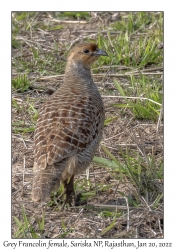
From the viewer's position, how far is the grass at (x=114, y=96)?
5.14 metres

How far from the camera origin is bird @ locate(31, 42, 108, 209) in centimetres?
474

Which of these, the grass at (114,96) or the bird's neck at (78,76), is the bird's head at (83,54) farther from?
the grass at (114,96)

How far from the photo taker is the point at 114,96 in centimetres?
674

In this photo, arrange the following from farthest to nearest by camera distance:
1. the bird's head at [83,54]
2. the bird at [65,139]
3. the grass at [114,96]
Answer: the bird's head at [83,54] < the grass at [114,96] < the bird at [65,139]

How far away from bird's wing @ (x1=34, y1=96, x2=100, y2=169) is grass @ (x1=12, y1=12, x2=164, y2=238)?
392 mm

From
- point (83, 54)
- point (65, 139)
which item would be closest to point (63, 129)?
point (65, 139)

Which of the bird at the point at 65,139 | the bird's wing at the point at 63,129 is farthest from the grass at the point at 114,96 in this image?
the bird's wing at the point at 63,129

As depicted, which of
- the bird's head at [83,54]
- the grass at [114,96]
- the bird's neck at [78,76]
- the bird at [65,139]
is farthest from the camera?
the bird's head at [83,54]

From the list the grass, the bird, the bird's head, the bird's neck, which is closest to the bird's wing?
the bird

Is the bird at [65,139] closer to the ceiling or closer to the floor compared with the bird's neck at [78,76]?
closer to the floor

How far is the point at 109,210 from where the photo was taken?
16.9 ft

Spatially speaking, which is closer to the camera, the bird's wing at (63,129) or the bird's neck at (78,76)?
the bird's wing at (63,129)

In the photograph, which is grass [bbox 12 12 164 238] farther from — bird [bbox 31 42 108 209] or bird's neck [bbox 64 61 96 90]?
bird's neck [bbox 64 61 96 90]

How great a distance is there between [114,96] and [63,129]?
1.90 metres
